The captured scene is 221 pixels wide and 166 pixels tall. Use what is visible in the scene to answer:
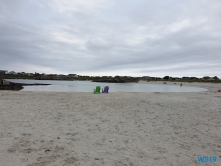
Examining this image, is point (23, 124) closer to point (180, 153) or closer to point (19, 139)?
point (19, 139)

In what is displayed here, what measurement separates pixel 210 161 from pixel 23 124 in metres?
6.38

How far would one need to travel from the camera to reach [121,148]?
4.71 metres

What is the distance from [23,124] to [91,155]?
3.76 m

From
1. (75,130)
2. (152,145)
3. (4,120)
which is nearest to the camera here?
(152,145)

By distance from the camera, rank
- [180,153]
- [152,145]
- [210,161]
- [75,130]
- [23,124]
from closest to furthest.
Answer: [210,161], [180,153], [152,145], [75,130], [23,124]

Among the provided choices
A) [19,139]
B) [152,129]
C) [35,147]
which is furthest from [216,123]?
[19,139]

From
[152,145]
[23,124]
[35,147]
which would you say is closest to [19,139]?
[35,147]

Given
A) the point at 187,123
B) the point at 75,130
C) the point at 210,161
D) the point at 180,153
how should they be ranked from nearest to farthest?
1. the point at 210,161
2. the point at 180,153
3. the point at 75,130
4. the point at 187,123

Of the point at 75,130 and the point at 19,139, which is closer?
the point at 19,139

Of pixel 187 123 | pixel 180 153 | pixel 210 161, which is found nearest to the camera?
pixel 210 161

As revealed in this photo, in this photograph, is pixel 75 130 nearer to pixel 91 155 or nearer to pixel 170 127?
pixel 91 155

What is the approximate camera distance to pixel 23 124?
6.59m

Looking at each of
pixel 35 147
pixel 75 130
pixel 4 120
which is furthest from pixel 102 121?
pixel 4 120

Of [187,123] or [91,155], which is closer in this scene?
[91,155]
